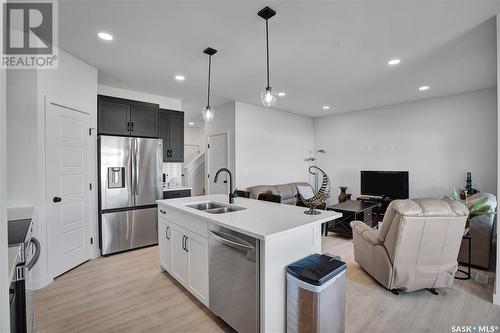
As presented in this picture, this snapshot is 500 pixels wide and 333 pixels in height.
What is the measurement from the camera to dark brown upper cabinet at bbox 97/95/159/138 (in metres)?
3.66

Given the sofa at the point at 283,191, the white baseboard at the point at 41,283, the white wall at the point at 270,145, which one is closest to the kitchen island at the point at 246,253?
the white baseboard at the point at 41,283

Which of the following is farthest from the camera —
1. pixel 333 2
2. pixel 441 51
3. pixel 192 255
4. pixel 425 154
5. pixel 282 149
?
pixel 282 149

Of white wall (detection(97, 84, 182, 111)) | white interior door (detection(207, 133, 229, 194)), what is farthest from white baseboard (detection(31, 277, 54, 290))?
white interior door (detection(207, 133, 229, 194))

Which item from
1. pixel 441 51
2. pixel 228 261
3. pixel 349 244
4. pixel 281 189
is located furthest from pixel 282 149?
pixel 228 261

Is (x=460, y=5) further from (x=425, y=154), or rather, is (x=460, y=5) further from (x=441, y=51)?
(x=425, y=154)

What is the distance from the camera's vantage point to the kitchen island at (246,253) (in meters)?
1.61

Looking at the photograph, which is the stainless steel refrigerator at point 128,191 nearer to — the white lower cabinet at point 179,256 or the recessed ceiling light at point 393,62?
the white lower cabinet at point 179,256

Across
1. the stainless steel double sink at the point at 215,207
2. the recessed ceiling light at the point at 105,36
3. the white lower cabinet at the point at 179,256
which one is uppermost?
the recessed ceiling light at the point at 105,36

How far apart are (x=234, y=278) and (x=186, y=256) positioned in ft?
2.65

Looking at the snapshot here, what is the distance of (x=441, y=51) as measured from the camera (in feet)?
9.75

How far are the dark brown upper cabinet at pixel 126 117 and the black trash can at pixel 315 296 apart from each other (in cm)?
345

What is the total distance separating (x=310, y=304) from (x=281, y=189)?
12.9 feet

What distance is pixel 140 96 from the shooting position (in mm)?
4594

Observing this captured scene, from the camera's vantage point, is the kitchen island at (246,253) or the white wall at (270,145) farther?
the white wall at (270,145)
